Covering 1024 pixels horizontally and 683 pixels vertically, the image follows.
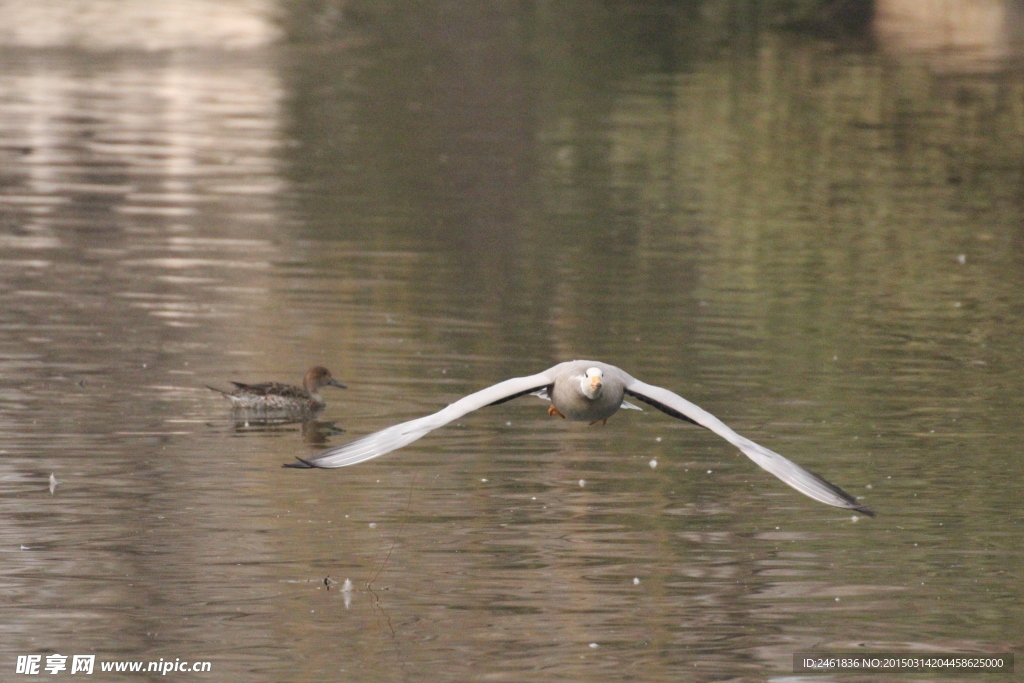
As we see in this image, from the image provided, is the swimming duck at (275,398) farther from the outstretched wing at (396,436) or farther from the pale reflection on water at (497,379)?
the outstretched wing at (396,436)

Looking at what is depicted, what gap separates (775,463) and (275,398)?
6377 mm

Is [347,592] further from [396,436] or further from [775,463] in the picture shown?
[775,463]

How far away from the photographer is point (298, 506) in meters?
12.9

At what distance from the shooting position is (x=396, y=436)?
393 inches


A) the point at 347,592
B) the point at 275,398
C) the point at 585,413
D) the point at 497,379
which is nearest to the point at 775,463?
the point at 585,413

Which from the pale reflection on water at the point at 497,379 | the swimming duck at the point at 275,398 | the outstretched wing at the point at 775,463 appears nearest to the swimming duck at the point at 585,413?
the outstretched wing at the point at 775,463

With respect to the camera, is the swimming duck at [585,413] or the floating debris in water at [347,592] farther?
the floating debris in water at [347,592]

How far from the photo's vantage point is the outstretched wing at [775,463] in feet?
31.8

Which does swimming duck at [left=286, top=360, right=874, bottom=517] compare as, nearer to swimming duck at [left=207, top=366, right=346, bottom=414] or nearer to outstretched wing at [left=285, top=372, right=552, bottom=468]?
outstretched wing at [left=285, top=372, right=552, bottom=468]

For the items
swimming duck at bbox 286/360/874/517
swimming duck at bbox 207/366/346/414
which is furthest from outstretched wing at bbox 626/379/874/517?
swimming duck at bbox 207/366/346/414

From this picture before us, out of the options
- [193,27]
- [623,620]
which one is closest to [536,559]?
[623,620]

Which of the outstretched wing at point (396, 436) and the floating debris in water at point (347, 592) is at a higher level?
the outstretched wing at point (396, 436)

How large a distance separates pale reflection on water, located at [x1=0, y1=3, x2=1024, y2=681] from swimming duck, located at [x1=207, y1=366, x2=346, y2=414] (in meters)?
0.22

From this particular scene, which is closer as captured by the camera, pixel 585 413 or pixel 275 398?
pixel 585 413
